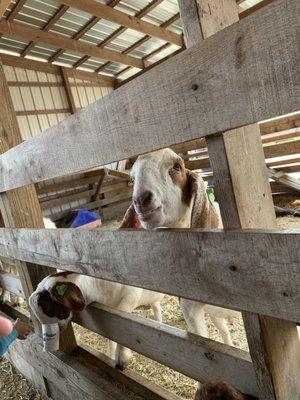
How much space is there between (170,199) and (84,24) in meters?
9.12

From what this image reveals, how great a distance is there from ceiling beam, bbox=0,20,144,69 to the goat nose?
8597 millimetres

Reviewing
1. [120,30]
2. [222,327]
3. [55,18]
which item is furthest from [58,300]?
[120,30]

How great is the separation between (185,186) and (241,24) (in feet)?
4.54

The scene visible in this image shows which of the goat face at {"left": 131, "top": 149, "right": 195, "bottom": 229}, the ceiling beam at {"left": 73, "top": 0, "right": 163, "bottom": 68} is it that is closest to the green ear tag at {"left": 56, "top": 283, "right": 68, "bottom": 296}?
the goat face at {"left": 131, "top": 149, "right": 195, "bottom": 229}

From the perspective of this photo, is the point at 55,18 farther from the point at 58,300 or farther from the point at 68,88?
the point at 58,300

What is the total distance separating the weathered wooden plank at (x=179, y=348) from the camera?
133cm

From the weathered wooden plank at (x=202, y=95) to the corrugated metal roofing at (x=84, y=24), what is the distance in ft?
26.4

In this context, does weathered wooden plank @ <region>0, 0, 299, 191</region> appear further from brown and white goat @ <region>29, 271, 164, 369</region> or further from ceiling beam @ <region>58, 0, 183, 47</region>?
ceiling beam @ <region>58, 0, 183, 47</region>

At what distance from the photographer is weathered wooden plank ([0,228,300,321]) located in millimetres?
814

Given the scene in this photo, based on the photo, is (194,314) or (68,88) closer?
(194,314)

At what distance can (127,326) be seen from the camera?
1938 mm

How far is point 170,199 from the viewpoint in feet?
6.24


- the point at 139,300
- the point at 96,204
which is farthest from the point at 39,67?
the point at 139,300

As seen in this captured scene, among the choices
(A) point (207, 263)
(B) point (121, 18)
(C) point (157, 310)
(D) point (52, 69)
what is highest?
(D) point (52, 69)
